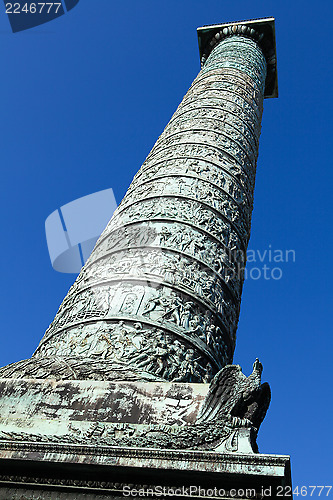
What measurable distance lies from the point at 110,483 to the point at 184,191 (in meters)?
2.16

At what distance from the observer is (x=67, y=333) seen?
2529 mm

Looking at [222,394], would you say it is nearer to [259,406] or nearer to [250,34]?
[259,406]

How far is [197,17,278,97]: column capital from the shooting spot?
7066 mm

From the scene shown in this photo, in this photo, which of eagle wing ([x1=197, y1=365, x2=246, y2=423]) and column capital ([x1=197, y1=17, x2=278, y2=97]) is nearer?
eagle wing ([x1=197, y1=365, x2=246, y2=423])

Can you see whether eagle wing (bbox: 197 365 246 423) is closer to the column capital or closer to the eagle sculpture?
the eagle sculpture

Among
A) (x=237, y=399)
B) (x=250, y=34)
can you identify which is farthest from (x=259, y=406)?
(x=250, y=34)

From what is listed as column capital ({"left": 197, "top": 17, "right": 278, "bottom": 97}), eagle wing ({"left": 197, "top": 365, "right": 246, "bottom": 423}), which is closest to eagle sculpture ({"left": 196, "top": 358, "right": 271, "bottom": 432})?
eagle wing ({"left": 197, "top": 365, "right": 246, "bottom": 423})

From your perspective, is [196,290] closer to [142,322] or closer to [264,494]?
[142,322]

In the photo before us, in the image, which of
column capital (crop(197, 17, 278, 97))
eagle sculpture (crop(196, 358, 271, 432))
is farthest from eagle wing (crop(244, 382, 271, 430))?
column capital (crop(197, 17, 278, 97))

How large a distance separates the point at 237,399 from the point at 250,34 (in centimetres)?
629

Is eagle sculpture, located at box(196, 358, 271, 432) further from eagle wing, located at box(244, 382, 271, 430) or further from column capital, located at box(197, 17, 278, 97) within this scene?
column capital, located at box(197, 17, 278, 97)

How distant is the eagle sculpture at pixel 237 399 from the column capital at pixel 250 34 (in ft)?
20.3

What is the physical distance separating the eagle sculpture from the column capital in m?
6.18

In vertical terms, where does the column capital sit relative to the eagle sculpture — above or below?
above
